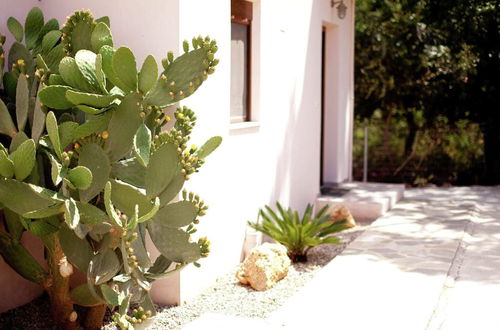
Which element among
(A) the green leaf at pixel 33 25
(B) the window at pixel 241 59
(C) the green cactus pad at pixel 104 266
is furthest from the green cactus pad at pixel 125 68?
(B) the window at pixel 241 59

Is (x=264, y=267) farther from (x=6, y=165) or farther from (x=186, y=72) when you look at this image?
(x=6, y=165)

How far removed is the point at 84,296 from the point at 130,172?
3.28 feet

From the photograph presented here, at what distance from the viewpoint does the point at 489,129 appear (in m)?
12.2

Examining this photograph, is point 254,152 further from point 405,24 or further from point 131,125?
point 405,24

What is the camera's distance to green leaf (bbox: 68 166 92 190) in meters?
4.16

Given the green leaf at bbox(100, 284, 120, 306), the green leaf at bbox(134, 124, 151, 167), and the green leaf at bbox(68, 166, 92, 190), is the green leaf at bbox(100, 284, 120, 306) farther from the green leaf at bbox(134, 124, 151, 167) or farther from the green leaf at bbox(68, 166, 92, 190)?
the green leaf at bbox(134, 124, 151, 167)

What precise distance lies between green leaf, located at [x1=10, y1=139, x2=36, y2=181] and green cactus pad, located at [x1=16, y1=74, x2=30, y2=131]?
33cm

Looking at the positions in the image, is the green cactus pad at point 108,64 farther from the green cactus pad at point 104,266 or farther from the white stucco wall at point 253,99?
the green cactus pad at point 104,266

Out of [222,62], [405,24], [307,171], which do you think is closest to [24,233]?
[222,62]

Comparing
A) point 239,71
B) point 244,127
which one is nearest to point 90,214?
point 244,127

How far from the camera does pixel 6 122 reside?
178 inches

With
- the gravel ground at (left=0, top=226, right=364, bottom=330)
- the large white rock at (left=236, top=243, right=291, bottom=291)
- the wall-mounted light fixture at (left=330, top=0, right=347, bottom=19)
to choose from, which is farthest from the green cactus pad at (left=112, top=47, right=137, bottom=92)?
the wall-mounted light fixture at (left=330, top=0, right=347, bottom=19)

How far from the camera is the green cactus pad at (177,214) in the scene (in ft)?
15.1

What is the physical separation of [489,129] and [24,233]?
910 centimetres
